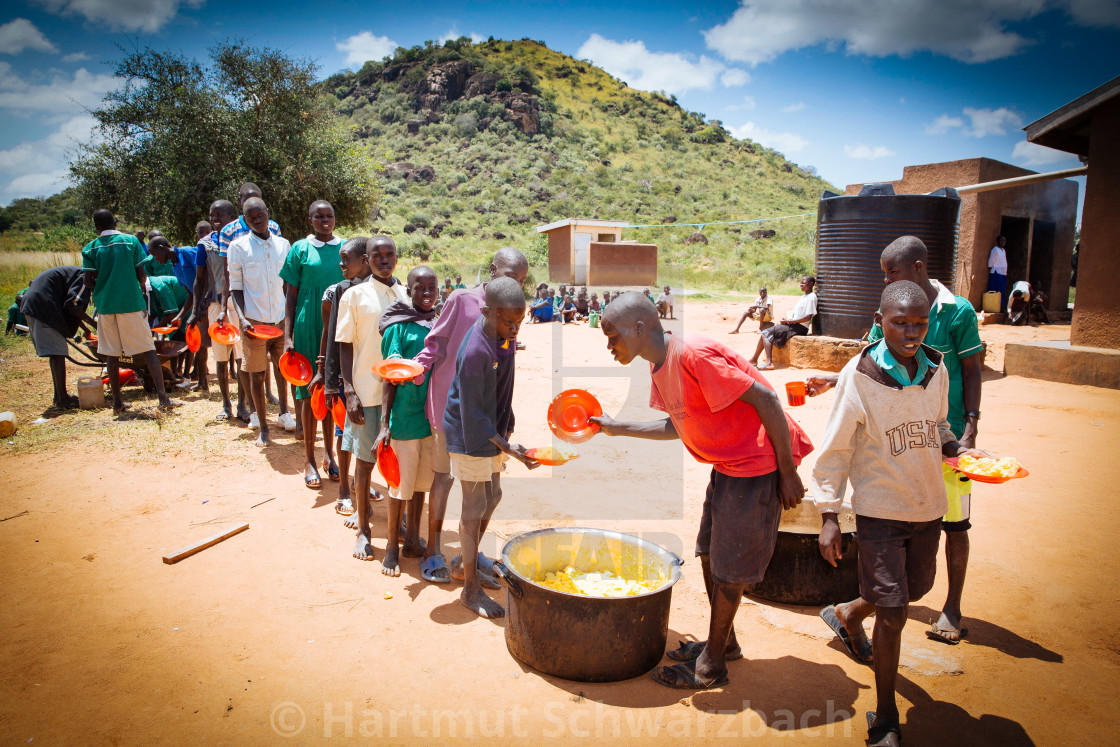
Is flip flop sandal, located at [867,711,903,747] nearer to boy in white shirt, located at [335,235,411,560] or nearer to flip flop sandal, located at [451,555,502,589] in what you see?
flip flop sandal, located at [451,555,502,589]

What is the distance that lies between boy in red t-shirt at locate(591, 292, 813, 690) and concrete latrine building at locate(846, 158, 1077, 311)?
12.6 meters

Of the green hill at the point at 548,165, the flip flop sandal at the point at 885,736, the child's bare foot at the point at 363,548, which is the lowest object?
the flip flop sandal at the point at 885,736

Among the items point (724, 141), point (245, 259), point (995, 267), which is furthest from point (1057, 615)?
point (724, 141)

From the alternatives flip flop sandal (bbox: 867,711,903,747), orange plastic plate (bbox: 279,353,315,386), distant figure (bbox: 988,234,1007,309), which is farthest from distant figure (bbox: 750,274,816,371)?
A: flip flop sandal (bbox: 867,711,903,747)

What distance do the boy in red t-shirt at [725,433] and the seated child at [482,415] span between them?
0.69 meters

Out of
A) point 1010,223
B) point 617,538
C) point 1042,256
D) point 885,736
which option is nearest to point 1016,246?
point 1010,223

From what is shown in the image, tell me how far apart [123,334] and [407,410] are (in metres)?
5.13

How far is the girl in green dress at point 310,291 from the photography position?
5.03 m

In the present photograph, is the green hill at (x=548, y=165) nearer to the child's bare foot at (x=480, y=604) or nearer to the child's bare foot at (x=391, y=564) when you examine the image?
the child's bare foot at (x=391, y=564)

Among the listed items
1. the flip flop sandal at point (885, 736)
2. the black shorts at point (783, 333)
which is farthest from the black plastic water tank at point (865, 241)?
the flip flop sandal at point (885, 736)

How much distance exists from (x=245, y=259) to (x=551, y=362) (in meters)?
6.06

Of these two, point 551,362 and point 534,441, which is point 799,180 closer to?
point 551,362

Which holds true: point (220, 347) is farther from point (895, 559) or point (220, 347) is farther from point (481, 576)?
point (895, 559)

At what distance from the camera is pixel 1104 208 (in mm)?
8219
